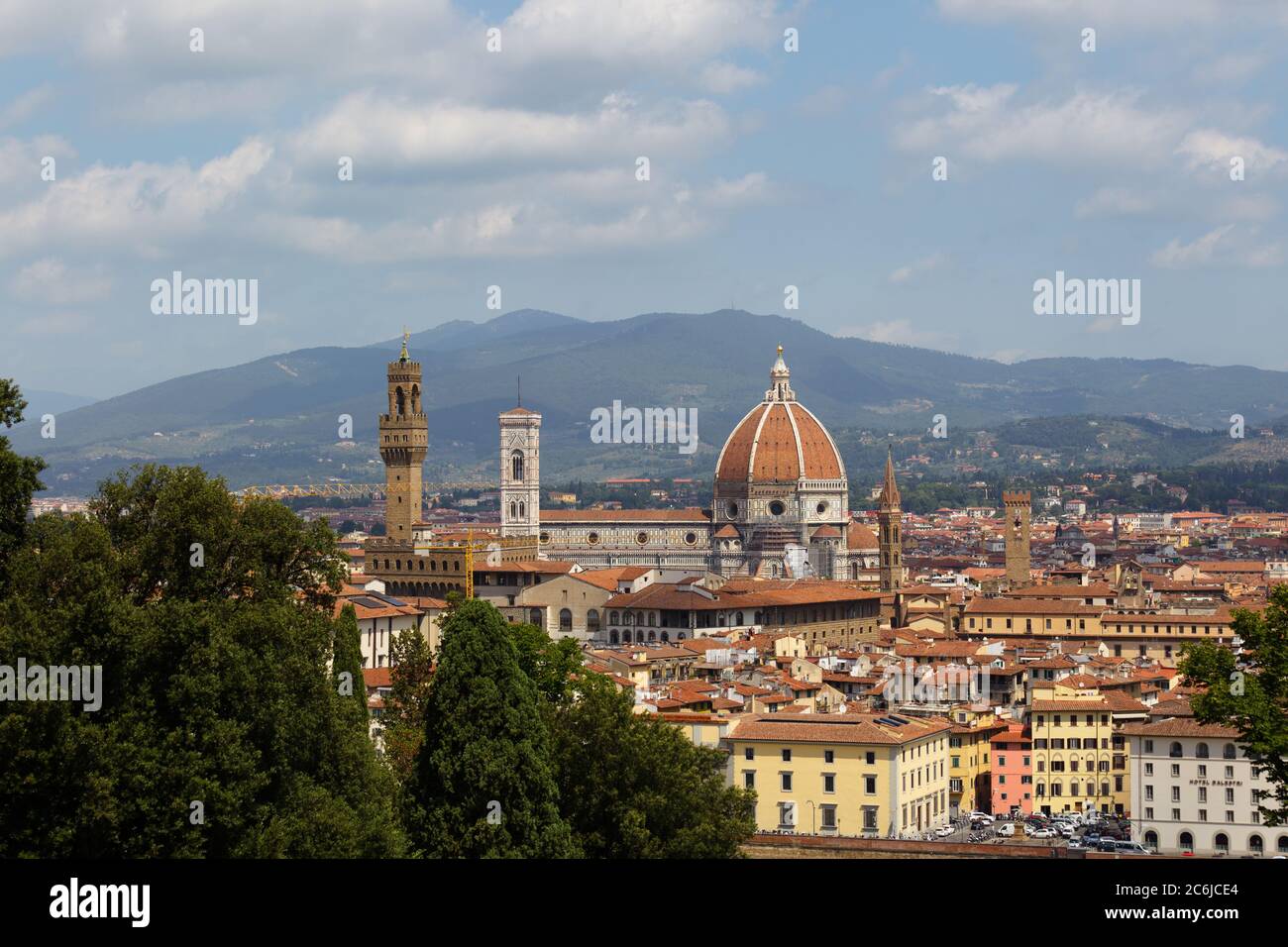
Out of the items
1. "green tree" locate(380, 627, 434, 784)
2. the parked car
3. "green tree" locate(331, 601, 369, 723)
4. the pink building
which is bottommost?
the parked car

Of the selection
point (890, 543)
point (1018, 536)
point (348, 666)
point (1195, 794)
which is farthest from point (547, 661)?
point (1018, 536)

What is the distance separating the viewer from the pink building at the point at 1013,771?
169 ft

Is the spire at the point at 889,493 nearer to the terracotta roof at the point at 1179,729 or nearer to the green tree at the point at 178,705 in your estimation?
the terracotta roof at the point at 1179,729

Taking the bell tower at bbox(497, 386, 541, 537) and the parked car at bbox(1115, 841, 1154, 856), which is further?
the bell tower at bbox(497, 386, 541, 537)

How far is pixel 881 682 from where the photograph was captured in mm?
58250

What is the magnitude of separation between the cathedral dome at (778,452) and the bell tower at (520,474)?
10993mm

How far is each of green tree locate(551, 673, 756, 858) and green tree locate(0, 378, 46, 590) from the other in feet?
27.1

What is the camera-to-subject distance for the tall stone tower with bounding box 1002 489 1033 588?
112 meters

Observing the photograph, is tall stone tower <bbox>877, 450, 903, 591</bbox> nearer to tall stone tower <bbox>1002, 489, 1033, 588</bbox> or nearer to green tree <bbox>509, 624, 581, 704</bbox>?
tall stone tower <bbox>1002, 489, 1033, 588</bbox>

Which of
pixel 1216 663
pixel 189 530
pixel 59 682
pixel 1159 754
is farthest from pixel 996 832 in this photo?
pixel 59 682

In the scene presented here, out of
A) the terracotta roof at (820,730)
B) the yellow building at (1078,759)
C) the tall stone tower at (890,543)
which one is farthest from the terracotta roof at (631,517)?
the terracotta roof at (820,730)

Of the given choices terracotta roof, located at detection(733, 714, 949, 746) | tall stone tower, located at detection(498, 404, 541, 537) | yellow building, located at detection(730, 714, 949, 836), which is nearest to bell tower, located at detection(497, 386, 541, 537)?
tall stone tower, located at detection(498, 404, 541, 537)
